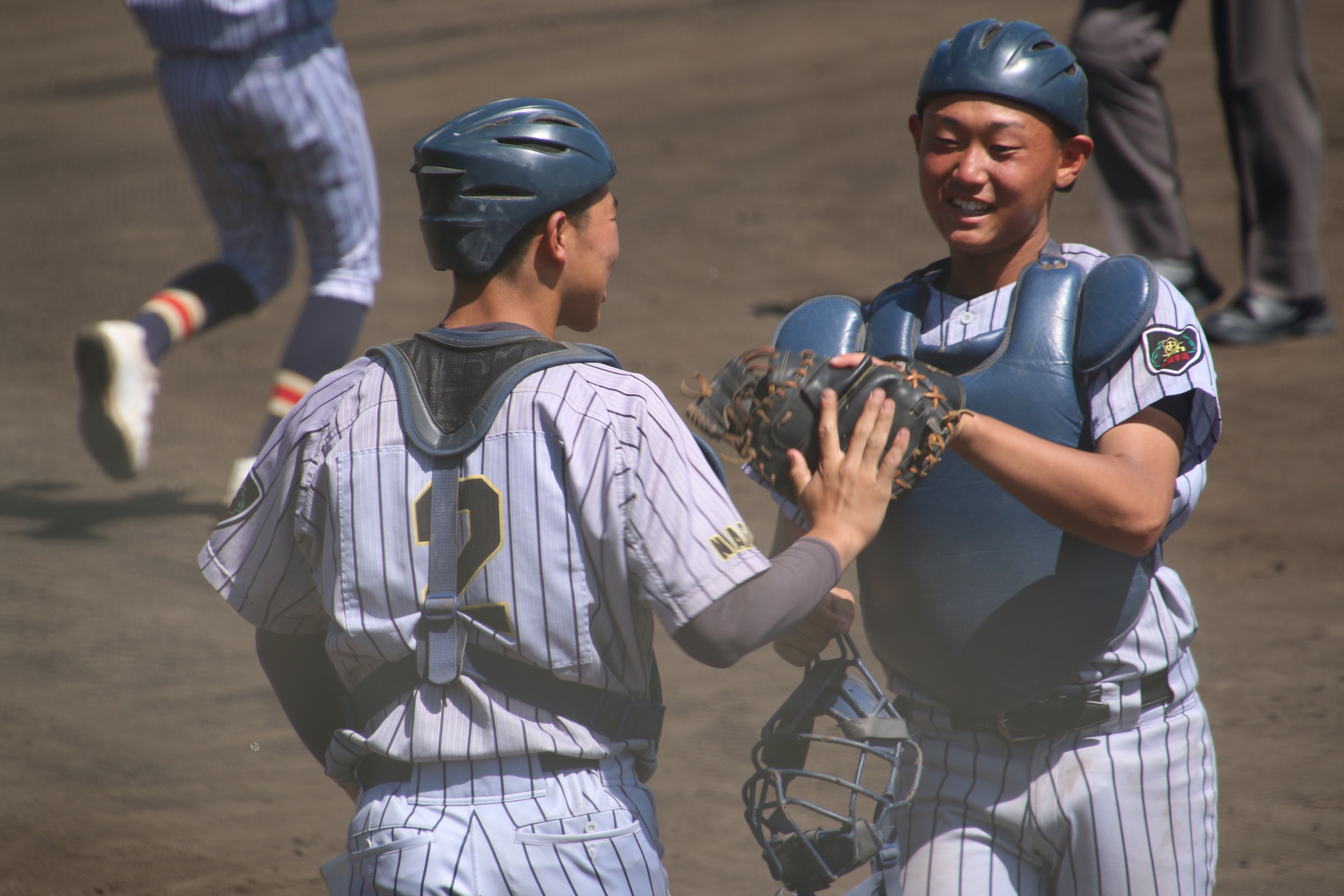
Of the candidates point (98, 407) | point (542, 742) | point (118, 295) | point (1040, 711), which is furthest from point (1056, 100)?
point (118, 295)

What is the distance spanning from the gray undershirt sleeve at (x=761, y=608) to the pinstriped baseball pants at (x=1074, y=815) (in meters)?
0.53

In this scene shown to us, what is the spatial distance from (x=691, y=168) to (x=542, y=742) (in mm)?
8601

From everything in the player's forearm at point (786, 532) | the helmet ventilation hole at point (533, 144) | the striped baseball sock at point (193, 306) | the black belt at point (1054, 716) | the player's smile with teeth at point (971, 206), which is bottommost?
the striped baseball sock at point (193, 306)

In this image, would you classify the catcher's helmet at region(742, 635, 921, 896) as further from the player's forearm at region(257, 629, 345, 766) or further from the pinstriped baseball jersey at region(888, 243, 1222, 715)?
the player's forearm at region(257, 629, 345, 766)

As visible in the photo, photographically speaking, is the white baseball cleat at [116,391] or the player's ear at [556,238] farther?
the white baseball cleat at [116,391]

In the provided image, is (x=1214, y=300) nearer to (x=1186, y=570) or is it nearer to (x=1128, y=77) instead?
(x=1128, y=77)

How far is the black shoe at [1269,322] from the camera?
7.22 metres

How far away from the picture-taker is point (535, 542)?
5.87ft

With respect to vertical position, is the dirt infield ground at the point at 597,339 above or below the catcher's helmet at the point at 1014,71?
below

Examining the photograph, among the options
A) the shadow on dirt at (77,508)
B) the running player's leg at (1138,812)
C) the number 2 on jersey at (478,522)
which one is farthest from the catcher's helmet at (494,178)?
the shadow on dirt at (77,508)

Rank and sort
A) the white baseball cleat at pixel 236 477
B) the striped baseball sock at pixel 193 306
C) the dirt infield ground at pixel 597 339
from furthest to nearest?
the white baseball cleat at pixel 236 477, the striped baseball sock at pixel 193 306, the dirt infield ground at pixel 597 339

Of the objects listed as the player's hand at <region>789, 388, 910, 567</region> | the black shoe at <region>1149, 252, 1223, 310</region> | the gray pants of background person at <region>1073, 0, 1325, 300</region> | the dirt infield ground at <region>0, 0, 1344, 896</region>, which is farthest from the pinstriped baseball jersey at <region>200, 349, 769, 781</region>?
the black shoe at <region>1149, 252, 1223, 310</region>

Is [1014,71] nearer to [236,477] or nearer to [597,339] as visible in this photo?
[236,477]

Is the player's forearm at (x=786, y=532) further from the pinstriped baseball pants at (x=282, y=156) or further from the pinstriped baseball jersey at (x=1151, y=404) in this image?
the pinstriped baseball pants at (x=282, y=156)
